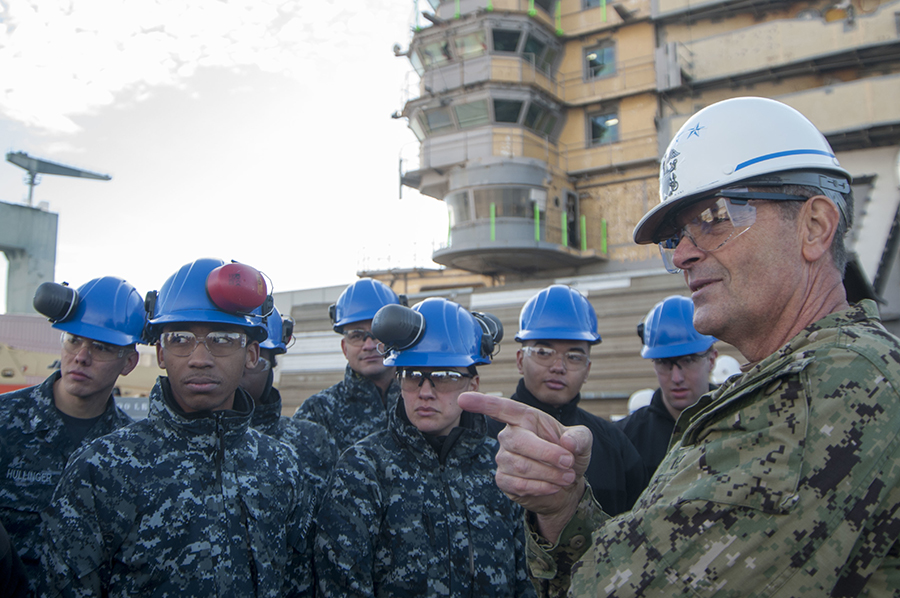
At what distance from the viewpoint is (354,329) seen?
193 inches

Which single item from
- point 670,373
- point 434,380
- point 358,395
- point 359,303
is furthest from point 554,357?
point 359,303

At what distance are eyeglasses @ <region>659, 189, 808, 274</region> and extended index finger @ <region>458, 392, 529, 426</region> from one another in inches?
26.4

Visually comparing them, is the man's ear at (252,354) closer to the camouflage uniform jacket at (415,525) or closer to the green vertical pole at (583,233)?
the camouflage uniform jacket at (415,525)

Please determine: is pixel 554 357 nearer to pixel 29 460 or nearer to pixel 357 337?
pixel 357 337

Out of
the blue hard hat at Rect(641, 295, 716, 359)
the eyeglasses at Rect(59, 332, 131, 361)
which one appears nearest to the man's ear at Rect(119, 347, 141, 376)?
the eyeglasses at Rect(59, 332, 131, 361)

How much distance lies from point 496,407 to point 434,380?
1520mm

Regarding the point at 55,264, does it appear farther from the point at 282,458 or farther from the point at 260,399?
the point at 282,458

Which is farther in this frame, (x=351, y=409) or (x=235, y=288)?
(x=351, y=409)

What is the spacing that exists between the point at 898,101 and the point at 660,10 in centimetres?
700

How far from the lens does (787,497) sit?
1.06 metres

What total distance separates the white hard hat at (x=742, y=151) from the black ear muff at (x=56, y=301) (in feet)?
10.4

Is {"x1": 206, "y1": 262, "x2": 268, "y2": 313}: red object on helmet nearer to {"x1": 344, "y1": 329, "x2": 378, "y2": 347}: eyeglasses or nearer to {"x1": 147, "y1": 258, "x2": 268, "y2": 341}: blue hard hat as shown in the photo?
{"x1": 147, "y1": 258, "x2": 268, "y2": 341}: blue hard hat

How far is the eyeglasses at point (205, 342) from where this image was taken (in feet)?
8.42

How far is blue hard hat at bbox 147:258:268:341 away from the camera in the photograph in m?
2.57
